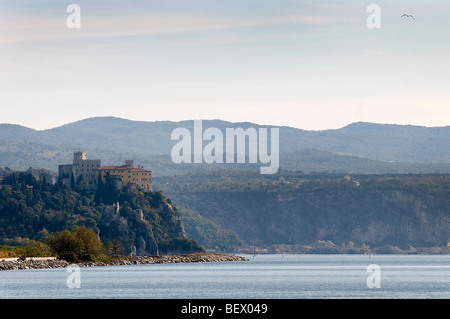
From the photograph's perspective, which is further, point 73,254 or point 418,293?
point 73,254

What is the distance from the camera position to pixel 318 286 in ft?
390

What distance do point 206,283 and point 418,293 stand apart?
30.8 m

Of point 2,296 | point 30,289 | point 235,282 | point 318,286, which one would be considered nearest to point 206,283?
point 235,282

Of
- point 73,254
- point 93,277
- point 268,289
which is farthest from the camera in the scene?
point 73,254

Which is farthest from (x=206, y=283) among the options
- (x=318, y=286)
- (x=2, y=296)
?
(x=2, y=296)
